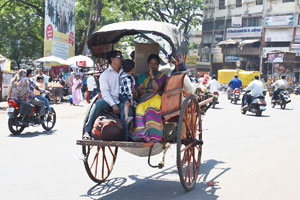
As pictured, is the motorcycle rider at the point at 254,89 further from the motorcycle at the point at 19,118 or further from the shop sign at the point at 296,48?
the shop sign at the point at 296,48

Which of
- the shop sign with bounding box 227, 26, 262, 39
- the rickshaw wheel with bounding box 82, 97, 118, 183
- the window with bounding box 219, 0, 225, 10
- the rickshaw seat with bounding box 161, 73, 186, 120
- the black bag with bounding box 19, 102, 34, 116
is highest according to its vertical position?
the window with bounding box 219, 0, 225, 10

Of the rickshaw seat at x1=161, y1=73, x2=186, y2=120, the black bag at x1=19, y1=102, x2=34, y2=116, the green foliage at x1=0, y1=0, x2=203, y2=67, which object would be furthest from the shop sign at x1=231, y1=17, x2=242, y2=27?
the rickshaw seat at x1=161, y1=73, x2=186, y2=120

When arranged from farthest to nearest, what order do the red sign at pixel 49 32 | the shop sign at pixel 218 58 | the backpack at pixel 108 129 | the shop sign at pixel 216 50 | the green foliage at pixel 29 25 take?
the shop sign at pixel 216 50 < the shop sign at pixel 218 58 < the green foliage at pixel 29 25 < the red sign at pixel 49 32 < the backpack at pixel 108 129

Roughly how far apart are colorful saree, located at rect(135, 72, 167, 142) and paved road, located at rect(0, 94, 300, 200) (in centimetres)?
78

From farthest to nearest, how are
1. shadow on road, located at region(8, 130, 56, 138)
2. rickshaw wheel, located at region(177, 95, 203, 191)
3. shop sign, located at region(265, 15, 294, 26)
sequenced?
shop sign, located at region(265, 15, 294, 26)
shadow on road, located at region(8, 130, 56, 138)
rickshaw wheel, located at region(177, 95, 203, 191)

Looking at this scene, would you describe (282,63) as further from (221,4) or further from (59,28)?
(59,28)

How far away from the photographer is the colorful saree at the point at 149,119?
16.0ft

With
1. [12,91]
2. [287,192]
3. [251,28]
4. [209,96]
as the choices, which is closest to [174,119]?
[287,192]

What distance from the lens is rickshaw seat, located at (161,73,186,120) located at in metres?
5.07

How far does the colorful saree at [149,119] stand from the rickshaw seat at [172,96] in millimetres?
91

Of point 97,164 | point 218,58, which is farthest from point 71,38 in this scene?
point 218,58

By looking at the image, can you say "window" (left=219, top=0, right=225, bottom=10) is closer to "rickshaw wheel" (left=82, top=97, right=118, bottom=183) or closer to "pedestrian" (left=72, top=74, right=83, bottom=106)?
"pedestrian" (left=72, top=74, right=83, bottom=106)

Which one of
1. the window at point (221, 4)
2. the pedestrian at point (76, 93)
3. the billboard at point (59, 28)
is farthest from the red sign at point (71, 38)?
the window at point (221, 4)

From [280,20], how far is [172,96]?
43.8 metres
